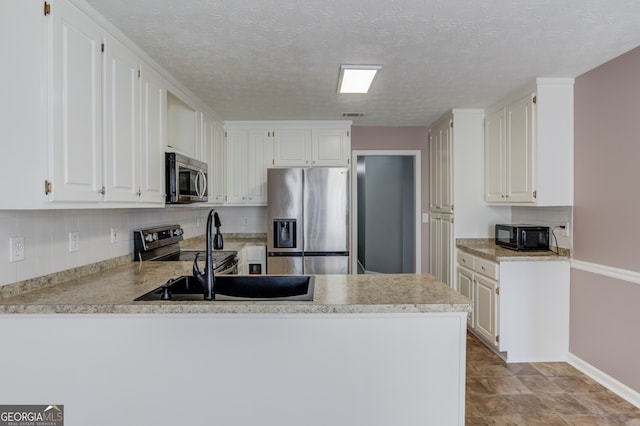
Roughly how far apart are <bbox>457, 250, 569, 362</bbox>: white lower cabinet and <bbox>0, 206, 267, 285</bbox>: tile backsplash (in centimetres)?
296

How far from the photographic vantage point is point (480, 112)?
3.74 meters

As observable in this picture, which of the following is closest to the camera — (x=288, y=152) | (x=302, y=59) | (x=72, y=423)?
(x=72, y=423)

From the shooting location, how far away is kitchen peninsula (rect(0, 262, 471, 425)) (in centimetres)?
155

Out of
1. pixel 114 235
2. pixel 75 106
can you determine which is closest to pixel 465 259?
pixel 114 235

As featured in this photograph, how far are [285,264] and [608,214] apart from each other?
9.05 ft

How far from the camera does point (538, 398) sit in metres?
2.49

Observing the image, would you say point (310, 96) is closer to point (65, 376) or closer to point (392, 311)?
point (392, 311)

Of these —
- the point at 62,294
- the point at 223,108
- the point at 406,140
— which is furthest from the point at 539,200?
the point at 62,294

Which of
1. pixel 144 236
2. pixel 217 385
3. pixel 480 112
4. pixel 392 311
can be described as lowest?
pixel 217 385

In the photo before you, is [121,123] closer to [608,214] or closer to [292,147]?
[292,147]

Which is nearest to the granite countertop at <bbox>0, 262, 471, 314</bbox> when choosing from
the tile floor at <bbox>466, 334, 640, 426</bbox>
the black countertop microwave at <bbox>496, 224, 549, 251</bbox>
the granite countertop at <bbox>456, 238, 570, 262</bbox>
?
the tile floor at <bbox>466, 334, 640, 426</bbox>

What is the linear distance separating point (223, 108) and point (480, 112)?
8.78ft

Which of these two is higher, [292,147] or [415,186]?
[292,147]

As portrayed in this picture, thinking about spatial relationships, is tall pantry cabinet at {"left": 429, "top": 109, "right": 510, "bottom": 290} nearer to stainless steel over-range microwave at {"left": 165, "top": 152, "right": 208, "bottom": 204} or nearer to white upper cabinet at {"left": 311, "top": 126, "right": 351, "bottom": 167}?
white upper cabinet at {"left": 311, "top": 126, "right": 351, "bottom": 167}
